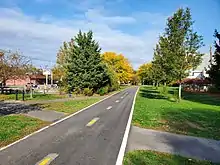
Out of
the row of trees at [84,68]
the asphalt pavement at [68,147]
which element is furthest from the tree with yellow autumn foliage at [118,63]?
the asphalt pavement at [68,147]

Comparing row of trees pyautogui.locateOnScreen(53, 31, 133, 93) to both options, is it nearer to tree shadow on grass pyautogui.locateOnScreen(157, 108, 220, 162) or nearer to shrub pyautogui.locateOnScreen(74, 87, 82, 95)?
shrub pyautogui.locateOnScreen(74, 87, 82, 95)

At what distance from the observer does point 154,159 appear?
7.27 metres

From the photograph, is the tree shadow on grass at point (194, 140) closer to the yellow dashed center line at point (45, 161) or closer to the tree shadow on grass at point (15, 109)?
the yellow dashed center line at point (45, 161)

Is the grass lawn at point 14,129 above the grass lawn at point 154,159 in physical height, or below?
above

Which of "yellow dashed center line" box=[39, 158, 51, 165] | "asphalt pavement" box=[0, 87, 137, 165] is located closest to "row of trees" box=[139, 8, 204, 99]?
"asphalt pavement" box=[0, 87, 137, 165]

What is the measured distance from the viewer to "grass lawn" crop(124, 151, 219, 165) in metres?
6.97

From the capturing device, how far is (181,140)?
32.8ft

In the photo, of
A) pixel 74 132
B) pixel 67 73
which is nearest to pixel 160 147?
pixel 74 132

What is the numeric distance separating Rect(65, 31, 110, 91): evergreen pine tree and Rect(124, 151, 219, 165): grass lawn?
2934 cm

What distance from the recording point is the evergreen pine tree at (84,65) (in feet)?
121

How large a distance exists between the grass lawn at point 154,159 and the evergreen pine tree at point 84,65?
1155 inches

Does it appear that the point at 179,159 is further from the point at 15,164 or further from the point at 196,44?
the point at 196,44

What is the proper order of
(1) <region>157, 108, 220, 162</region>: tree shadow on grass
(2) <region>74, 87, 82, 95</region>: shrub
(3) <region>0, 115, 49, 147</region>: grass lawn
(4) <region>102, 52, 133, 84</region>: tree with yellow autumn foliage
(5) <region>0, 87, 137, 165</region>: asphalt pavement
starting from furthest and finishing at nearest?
1. (4) <region>102, 52, 133, 84</region>: tree with yellow autumn foliage
2. (2) <region>74, 87, 82, 95</region>: shrub
3. (3) <region>0, 115, 49, 147</region>: grass lawn
4. (1) <region>157, 108, 220, 162</region>: tree shadow on grass
5. (5) <region>0, 87, 137, 165</region>: asphalt pavement

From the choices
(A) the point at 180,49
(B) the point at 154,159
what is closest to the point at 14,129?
(B) the point at 154,159
